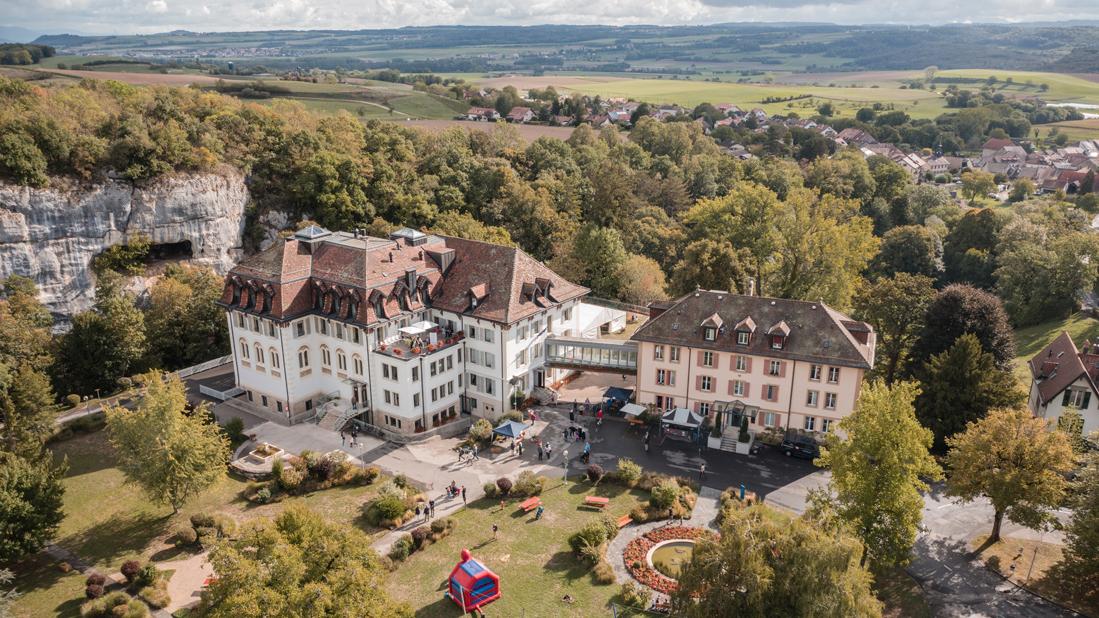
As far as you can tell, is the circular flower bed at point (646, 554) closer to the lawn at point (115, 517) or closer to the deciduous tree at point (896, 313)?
the lawn at point (115, 517)

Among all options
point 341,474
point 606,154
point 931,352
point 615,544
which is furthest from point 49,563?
point 606,154

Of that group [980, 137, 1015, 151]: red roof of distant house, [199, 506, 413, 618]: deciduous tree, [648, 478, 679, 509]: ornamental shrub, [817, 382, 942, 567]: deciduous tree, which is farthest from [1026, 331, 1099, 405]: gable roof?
[980, 137, 1015, 151]: red roof of distant house

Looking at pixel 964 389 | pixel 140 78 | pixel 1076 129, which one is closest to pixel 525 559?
pixel 964 389

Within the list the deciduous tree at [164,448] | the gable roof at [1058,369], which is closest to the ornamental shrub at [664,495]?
the deciduous tree at [164,448]

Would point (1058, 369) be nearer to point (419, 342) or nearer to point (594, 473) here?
point (594, 473)

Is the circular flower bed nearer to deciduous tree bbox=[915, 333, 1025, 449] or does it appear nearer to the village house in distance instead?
deciduous tree bbox=[915, 333, 1025, 449]
